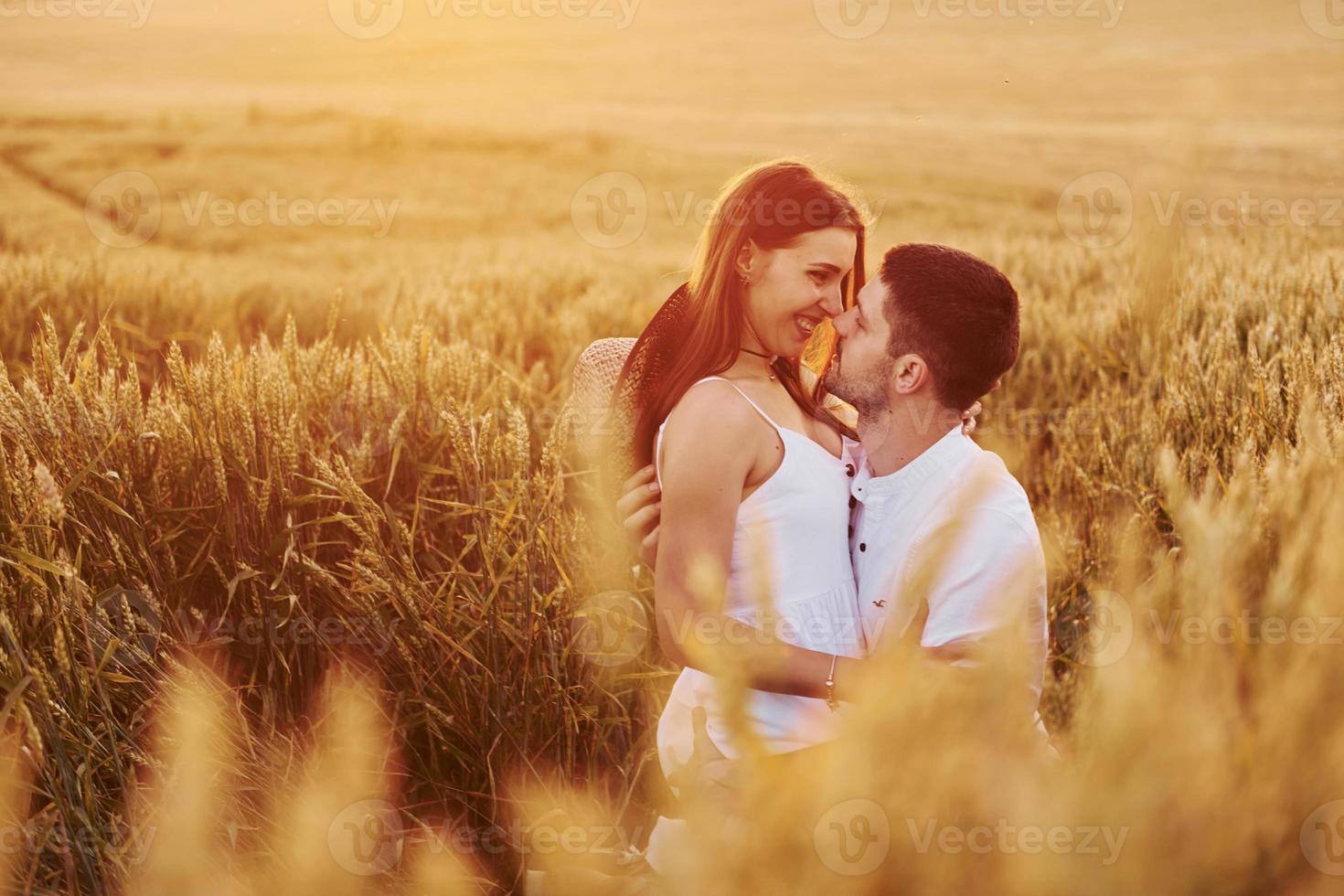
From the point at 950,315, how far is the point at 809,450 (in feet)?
1.46

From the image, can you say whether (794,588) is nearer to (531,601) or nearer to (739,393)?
(739,393)

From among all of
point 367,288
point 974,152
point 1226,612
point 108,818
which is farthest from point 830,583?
point 974,152

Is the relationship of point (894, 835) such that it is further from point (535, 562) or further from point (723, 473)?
point (535, 562)

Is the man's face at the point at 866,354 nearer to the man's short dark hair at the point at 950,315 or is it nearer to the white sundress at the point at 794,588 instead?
the man's short dark hair at the point at 950,315

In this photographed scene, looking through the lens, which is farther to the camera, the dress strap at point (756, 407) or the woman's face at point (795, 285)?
the woman's face at point (795, 285)

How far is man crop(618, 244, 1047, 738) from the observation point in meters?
1.95

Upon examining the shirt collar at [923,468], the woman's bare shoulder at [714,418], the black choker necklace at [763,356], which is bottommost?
the shirt collar at [923,468]

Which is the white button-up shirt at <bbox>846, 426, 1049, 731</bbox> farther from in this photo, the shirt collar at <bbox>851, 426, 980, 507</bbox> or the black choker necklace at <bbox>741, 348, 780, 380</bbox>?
the black choker necklace at <bbox>741, 348, 780, 380</bbox>

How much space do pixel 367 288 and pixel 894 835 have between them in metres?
6.59

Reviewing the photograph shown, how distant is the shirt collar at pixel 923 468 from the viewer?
2.23 m

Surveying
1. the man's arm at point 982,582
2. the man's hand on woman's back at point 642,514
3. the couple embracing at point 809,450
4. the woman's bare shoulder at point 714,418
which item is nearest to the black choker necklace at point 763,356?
the couple embracing at point 809,450

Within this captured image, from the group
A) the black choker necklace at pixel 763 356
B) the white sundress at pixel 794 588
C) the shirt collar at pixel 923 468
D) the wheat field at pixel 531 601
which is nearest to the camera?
the wheat field at pixel 531 601

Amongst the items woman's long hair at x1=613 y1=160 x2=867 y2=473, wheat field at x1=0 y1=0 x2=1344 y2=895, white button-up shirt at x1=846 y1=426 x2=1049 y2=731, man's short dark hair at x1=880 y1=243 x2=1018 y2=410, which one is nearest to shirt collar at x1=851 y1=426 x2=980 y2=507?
white button-up shirt at x1=846 y1=426 x2=1049 y2=731

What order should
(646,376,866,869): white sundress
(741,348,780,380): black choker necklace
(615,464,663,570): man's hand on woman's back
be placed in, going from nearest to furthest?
(646,376,866,869): white sundress → (615,464,663,570): man's hand on woman's back → (741,348,780,380): black choker necklace
